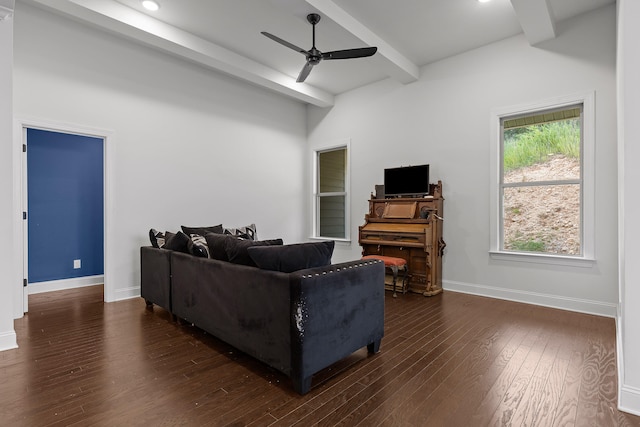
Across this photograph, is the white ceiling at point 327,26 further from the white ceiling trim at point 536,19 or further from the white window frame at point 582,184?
the white window frame at point 582,184

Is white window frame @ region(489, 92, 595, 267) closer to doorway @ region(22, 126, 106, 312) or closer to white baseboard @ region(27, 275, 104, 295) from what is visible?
doorway @ region(22, 126, 106, 312)

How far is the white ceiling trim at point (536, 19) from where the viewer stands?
3270mm

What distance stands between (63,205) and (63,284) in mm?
1156

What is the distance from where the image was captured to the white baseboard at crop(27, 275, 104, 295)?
456cm

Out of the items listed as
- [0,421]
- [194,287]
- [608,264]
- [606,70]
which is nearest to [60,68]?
[194,287]

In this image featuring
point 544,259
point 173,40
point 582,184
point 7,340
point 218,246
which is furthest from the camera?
point 173,40

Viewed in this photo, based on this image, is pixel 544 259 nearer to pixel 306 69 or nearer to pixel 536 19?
pixel 536 19

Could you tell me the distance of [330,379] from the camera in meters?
2.22

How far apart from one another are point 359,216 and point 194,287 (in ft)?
11.7

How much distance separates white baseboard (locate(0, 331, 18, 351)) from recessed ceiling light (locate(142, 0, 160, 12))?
3452 mm

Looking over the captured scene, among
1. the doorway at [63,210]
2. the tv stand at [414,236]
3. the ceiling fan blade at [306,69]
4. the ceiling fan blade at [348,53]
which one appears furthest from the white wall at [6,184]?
the tv stand at [414,236]

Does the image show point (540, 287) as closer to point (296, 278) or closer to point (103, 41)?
point (296, 278)

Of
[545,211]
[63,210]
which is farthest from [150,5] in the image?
→ [545,211]

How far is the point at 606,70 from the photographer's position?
3578mm
